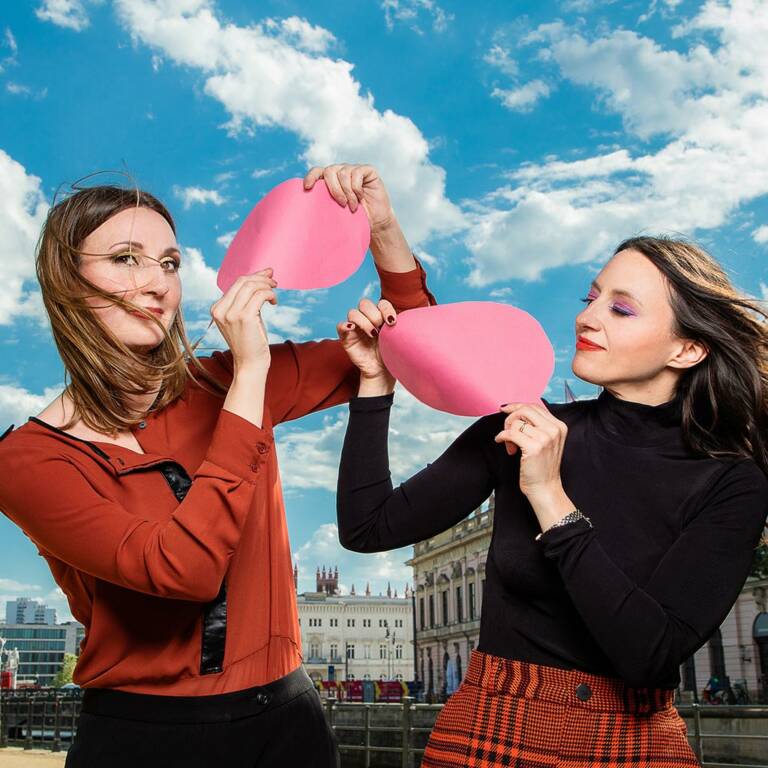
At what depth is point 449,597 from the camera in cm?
5331

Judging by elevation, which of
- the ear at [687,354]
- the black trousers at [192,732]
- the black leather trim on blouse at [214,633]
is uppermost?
the ear at [687,354]

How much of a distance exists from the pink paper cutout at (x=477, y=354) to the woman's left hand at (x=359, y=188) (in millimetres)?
273

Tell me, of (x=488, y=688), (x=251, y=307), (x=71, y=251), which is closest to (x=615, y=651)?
(x=488, y=688)

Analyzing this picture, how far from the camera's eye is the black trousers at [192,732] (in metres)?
1.37

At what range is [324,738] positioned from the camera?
1.51 meters

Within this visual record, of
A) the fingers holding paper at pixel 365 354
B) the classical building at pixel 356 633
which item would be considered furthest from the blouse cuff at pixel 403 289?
the classical building at pixel 356 633

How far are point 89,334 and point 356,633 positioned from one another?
108 meters

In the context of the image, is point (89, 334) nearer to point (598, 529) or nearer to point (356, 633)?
point (598, 529)

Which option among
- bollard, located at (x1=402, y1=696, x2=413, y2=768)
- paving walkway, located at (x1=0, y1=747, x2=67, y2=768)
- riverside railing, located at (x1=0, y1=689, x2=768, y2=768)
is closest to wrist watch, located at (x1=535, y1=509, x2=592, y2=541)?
riverside railing, located at (x1=0, y1=689, x2=768, y2=768)

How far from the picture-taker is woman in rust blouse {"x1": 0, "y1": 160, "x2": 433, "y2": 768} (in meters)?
1.35

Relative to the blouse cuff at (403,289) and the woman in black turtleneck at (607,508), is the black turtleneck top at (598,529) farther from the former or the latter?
the blouse cuff at (403,289)

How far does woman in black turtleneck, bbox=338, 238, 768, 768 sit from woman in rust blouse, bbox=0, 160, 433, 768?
0.25 metres

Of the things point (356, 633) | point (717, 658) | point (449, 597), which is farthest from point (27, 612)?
point (717, 658)

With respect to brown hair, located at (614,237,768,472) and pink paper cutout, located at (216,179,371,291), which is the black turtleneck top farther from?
pink paper cutout, located at (216,179,371,291)
